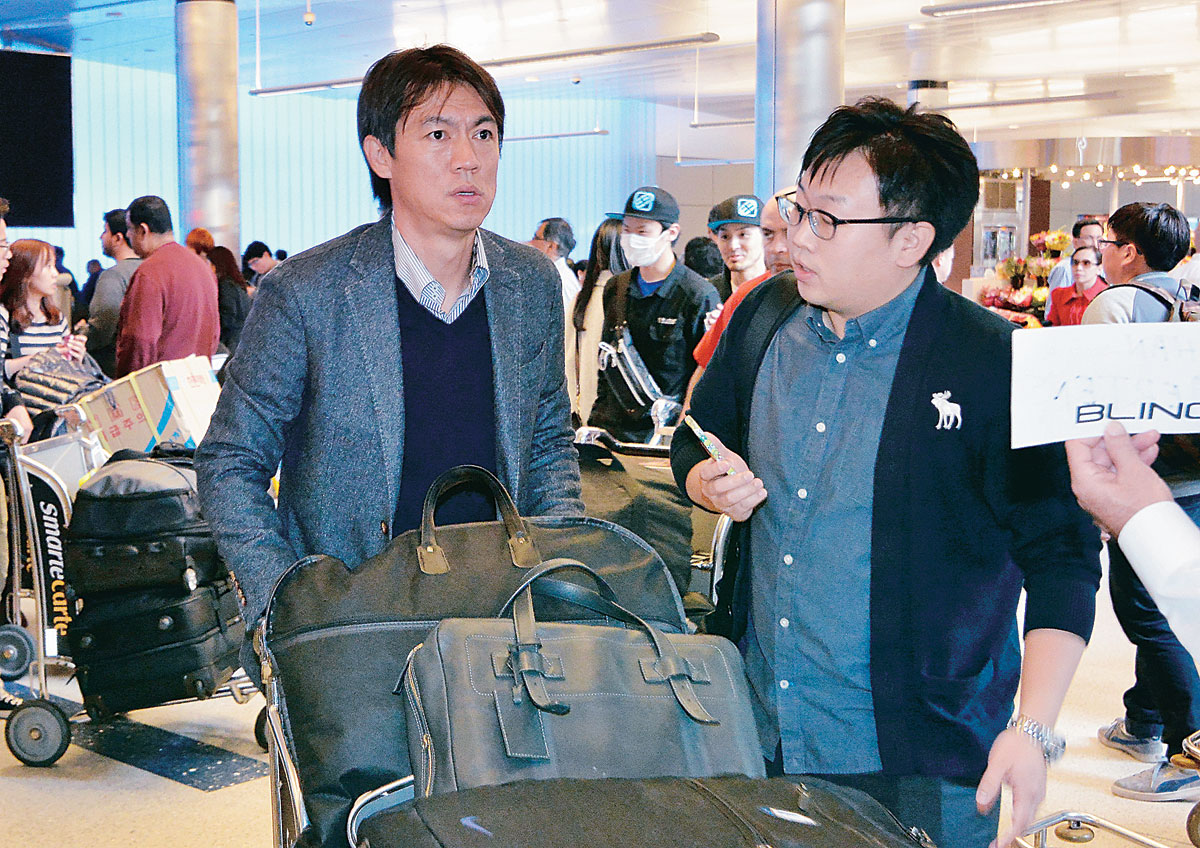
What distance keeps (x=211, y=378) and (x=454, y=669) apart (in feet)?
11.2

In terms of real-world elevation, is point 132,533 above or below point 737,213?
below

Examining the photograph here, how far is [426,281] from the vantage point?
1702 mm

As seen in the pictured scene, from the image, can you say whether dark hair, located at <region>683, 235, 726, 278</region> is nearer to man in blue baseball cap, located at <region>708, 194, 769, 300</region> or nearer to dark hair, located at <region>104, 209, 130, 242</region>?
man in blue baseball cap, located at <region>708, 194, 769, 300</region>

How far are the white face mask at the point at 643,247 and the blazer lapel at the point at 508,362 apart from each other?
9.14ft

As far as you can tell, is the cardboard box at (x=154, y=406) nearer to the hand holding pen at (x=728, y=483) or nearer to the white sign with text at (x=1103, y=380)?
the hand holding pen at (x=728, y=483)

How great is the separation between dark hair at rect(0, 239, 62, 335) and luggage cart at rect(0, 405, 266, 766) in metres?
0.87

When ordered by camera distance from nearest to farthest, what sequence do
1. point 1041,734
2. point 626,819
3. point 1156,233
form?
point 626,819
point 1041,734
point 1156,233

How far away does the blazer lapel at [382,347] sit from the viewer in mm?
1620

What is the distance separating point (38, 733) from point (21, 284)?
78.5 inches

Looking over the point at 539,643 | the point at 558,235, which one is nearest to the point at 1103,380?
the point at 539,643

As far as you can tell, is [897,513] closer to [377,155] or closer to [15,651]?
[377,155]

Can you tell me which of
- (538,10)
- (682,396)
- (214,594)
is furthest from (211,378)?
(538,10)

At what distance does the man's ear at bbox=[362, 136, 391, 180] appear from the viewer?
5.66ft

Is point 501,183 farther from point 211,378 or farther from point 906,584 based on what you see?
point 906,584
